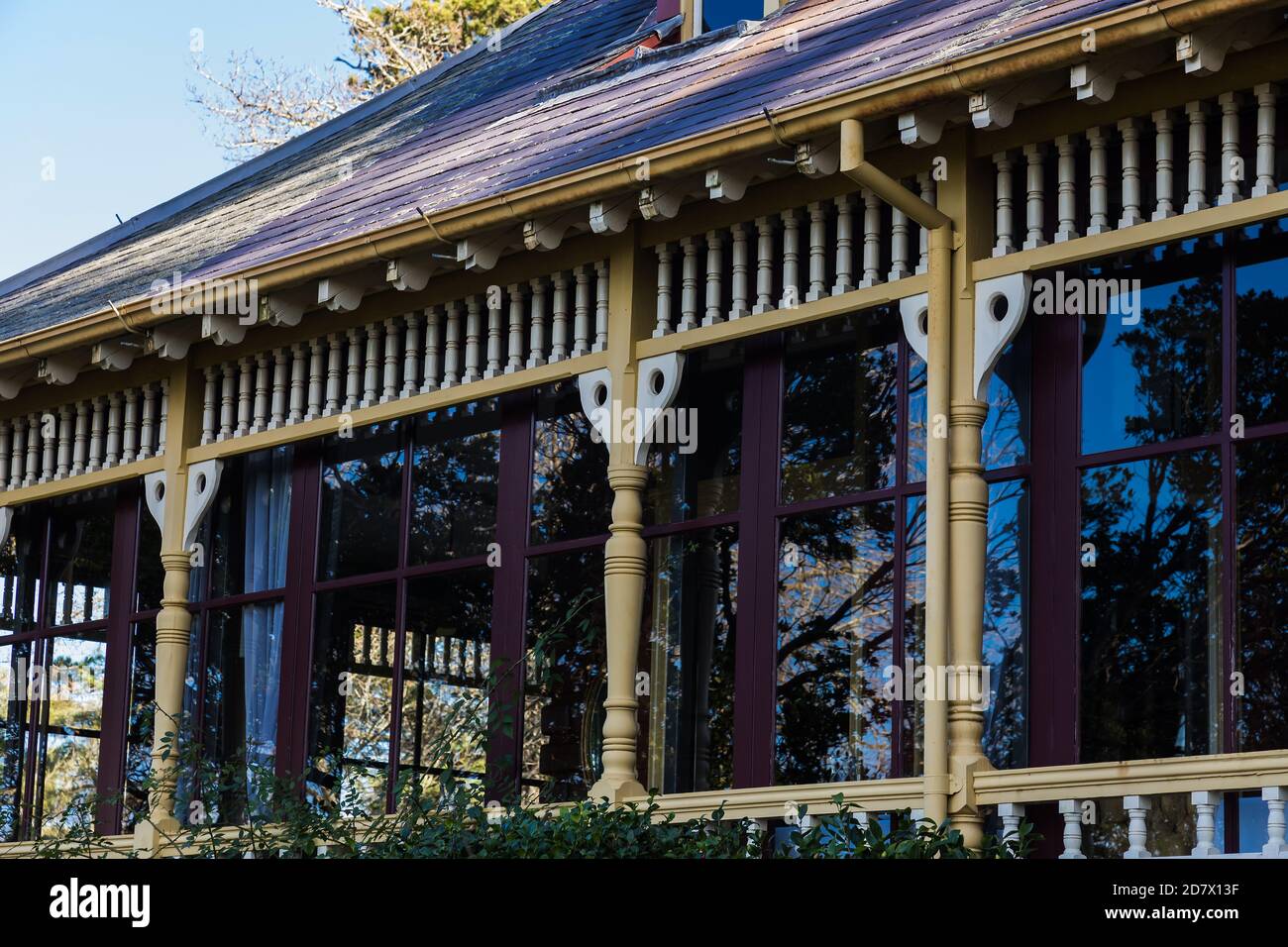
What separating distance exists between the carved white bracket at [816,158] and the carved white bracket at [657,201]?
0.76 m

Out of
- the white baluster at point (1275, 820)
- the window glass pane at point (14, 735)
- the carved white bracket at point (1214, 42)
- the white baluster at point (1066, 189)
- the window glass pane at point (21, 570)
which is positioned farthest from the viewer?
the window glass pane at point (21, 570)

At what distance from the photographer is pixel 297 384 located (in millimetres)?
10852

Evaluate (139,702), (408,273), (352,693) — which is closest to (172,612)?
(139,702)

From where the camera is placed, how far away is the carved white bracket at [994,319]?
7.75 metres

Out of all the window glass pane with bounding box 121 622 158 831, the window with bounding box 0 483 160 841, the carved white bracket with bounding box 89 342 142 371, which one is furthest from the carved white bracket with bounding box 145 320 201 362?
the window glass pane with bounding box 121 622 158 831

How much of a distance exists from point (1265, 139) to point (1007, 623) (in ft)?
7.20

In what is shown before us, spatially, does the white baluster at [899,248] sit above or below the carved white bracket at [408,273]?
below

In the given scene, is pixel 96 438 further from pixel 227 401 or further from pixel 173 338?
pixel 173 338

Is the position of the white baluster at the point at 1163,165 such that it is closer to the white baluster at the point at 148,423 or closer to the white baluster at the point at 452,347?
the white baluster at the point at 452,347

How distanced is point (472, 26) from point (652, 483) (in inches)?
920

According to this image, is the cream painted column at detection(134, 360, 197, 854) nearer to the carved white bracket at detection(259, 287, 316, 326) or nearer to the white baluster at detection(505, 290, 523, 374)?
the carved white bracket at detection(259, 287, 316, 326)

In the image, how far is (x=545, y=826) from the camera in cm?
773

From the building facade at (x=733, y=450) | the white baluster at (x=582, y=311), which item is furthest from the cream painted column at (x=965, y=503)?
the white baluster at (x=582, y=311)
